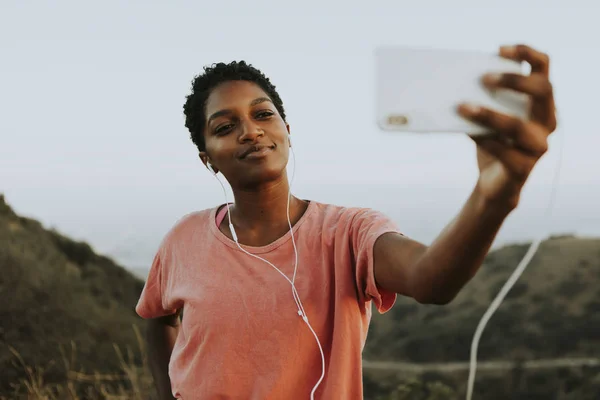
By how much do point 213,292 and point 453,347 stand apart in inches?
202

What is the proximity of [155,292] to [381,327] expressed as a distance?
498cm

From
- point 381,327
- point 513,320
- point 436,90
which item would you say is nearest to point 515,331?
point 513,320

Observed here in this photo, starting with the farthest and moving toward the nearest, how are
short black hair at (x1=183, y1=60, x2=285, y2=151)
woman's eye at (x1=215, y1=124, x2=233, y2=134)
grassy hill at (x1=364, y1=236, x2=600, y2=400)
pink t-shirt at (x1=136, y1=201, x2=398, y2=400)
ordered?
grassy hill at (x1=364, y1=236, x2=600, y2=400) → short black hair at (x1=183, y1=60, x2=285, y2=151) → woman's eye at (x1=215, y1=124, x2=233, y2=134) → pink t-shirt at (x1=136, y1=201, x2=398, y2=400)

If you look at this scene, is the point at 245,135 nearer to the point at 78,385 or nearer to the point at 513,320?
the point at 78,385

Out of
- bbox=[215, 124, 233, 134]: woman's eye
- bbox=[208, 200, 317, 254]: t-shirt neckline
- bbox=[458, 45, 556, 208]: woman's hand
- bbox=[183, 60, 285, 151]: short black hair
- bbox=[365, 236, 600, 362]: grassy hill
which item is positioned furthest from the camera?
bbox=[365, 236, 600, 362]: grassy hill

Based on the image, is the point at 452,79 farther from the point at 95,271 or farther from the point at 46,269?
the point at 95,271

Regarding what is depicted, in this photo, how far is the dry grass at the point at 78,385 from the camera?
3.53 m

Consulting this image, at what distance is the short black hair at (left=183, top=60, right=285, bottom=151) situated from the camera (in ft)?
6.98

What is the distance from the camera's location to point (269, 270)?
72.9 inches

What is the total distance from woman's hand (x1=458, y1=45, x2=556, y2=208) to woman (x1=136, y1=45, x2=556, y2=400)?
161 millimetres

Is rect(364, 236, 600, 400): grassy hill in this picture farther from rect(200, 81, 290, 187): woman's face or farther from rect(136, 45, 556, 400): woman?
rect(200, 81, 290, 187): woman's face

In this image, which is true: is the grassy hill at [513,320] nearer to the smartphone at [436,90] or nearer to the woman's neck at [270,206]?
the woman's neck at [270,206]

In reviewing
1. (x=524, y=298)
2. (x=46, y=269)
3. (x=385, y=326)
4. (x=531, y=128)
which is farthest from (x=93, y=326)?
(x=524, y=298)

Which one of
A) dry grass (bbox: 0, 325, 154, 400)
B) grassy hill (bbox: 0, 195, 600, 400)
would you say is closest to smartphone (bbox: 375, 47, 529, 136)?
grassy hill (bbox: 0, 195, 600, 400)
